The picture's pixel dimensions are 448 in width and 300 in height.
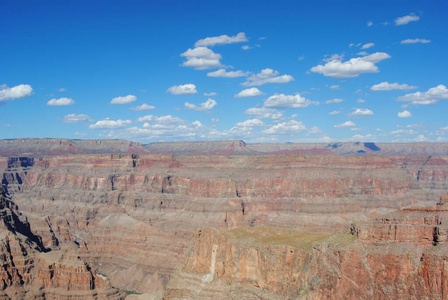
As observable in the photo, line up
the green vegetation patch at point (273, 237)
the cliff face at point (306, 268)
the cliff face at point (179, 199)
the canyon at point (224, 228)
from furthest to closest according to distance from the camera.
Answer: the cliff face at point (179, 199) < the green vegetation patch at point (273, 237) < the canyon at point (224, 228) < the cliff face at point (306, 268)

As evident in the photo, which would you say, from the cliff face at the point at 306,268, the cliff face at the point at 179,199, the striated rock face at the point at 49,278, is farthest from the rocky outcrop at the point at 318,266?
the cliff face at the point at 179,199

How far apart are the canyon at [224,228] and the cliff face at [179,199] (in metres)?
0.32

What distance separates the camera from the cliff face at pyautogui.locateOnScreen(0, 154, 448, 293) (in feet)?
331

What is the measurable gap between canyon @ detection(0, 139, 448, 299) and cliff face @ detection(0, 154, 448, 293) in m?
0.32

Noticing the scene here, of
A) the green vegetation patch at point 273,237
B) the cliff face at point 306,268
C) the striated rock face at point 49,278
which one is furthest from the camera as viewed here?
the striated rock face at point 49,278

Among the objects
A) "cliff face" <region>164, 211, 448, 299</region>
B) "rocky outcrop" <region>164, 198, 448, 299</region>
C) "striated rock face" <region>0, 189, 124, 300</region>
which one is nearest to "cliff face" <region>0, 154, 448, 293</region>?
"striated rock face" <region>0, 189, 124, 300</region>

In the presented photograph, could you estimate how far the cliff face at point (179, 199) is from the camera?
101000 mm

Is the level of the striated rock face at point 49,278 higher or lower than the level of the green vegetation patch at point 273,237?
lower

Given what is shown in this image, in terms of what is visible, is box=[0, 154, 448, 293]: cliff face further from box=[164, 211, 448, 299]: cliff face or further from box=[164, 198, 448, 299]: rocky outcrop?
box=[164, 198, 448, 299]: rocky outcrop

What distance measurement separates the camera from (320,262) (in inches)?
1448

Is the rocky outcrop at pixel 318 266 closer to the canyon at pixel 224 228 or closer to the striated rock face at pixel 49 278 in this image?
the canyon at pixel 224 228

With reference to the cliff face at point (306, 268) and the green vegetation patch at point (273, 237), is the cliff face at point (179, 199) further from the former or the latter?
the cliff face at point (306, 268)

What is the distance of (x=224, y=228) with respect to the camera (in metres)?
107

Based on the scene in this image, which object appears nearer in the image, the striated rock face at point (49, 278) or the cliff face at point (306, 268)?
the cliff face at point (306, 268)
